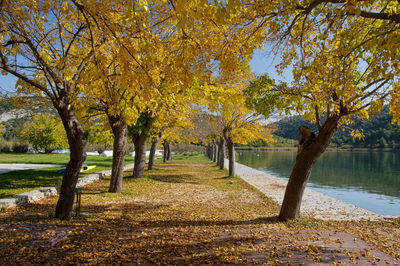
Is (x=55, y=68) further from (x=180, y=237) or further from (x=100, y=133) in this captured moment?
(x=100, y=133)

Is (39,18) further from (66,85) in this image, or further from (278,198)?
(278,198)

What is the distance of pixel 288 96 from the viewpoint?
7008mm

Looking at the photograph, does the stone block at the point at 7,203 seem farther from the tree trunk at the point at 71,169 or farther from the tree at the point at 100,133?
the tree at the point at 100,133

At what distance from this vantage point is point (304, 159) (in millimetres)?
6734

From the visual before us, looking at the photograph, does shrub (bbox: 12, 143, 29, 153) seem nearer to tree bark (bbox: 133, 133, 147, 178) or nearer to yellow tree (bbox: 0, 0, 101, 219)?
tree bark (bbox: 133, 133, 147, 178)

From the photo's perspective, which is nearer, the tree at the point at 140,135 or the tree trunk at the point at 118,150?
the tree trunk at the point at 118,150

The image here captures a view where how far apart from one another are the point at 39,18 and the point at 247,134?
13.8 metres

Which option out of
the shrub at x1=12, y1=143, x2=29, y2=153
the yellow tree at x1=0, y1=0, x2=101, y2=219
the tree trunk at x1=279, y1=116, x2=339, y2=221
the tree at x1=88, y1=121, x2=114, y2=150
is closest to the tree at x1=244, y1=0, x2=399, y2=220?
the tree trunk at x1=279, y1=116, x2=339, y2=221

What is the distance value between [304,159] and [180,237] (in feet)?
12.4

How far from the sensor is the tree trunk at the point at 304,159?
657 centimetres

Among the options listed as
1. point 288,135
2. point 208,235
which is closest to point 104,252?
point 208,235

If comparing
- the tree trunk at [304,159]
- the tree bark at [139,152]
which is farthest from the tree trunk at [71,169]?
the tree bark at [139,152]

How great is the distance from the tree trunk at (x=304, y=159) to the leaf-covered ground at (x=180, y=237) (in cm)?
41

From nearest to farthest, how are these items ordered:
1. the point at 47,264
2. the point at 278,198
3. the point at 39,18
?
1. the point at 47,264
2. the point at 39,18
3. the point at 278,198
